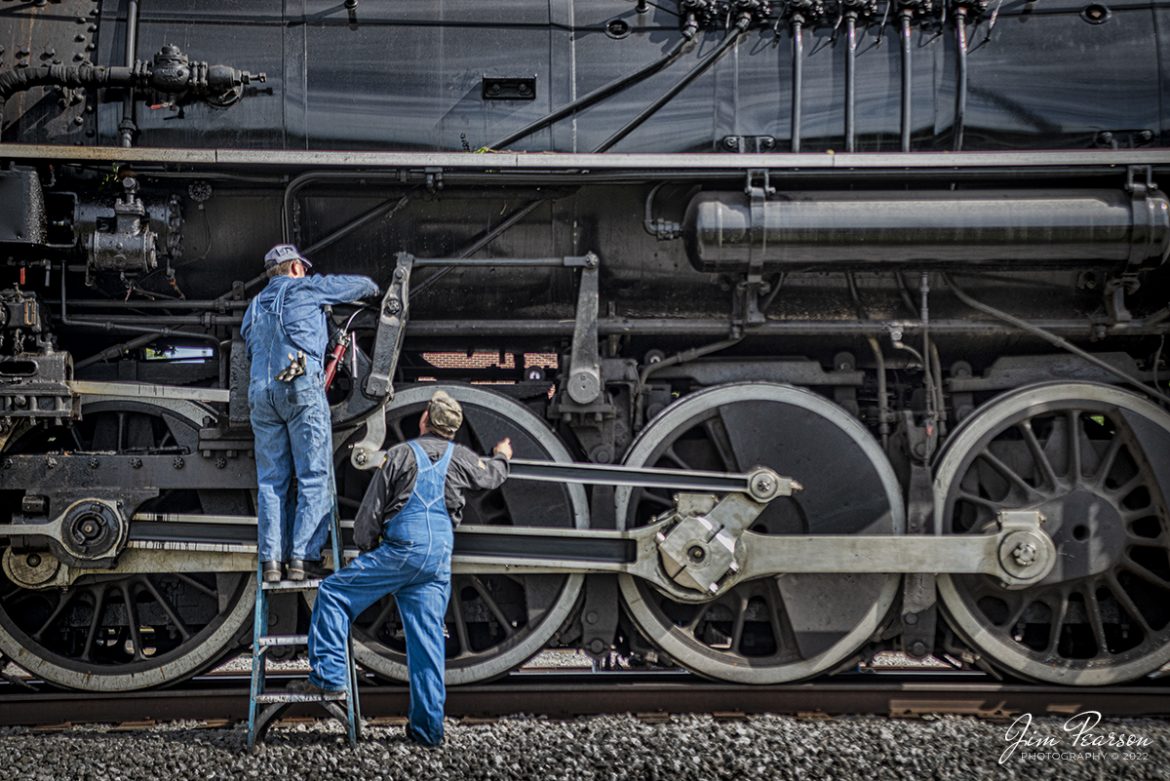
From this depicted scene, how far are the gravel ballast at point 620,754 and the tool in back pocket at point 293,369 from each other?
63.8 inches

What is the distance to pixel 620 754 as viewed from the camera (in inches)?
186

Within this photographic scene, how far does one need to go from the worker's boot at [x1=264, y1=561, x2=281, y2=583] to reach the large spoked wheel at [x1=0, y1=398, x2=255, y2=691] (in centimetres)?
55

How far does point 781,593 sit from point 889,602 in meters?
0.54

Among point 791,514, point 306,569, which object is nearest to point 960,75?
point 791,514

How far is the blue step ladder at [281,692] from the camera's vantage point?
509 centimetres

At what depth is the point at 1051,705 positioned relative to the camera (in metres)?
5.79

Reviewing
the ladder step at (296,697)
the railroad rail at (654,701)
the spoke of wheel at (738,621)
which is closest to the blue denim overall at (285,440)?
the ladder step at (296,697)

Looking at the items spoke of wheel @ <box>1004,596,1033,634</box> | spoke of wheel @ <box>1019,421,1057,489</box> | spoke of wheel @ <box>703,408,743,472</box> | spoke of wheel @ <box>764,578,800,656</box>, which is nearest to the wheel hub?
spoke of wheel @ <box>703,408,743,472</box>

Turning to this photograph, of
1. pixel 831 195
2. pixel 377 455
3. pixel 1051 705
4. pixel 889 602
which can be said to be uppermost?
pixel 831 195

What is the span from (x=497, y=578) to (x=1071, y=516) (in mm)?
2950

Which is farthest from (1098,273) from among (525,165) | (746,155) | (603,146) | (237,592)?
(237,592)

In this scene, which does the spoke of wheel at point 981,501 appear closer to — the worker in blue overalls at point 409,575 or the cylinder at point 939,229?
the cylinder at point 939,229

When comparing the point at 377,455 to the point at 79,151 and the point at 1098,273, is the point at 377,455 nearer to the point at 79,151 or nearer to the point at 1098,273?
the point at 79,151

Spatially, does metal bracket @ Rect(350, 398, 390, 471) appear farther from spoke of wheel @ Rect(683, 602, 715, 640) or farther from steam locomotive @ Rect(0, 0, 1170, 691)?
spoke of wheel @ Rect(683, 602, 715, 640)
